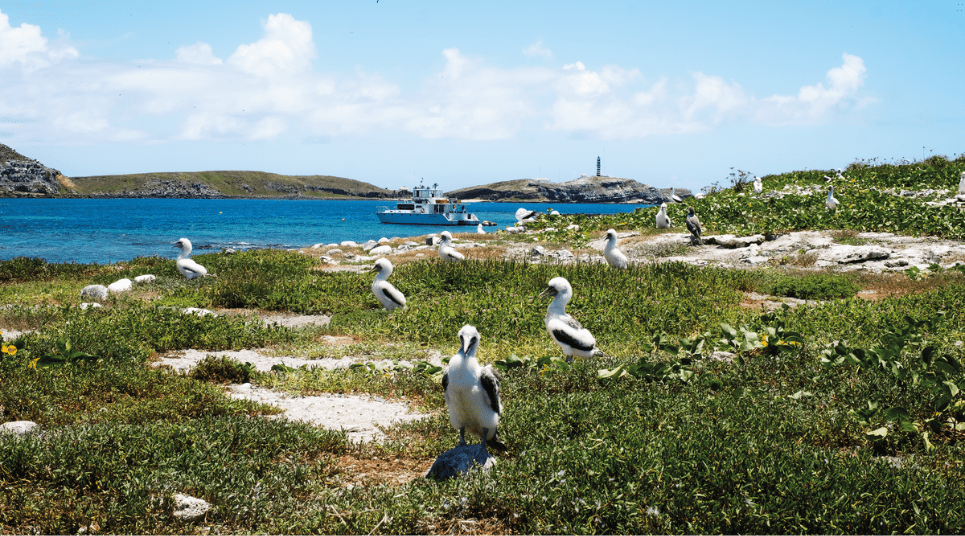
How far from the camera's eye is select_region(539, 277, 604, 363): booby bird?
941 centimetres

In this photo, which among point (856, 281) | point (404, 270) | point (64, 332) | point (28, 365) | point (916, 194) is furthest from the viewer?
point (916, 194)

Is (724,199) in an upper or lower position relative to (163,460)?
upper

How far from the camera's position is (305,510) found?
16.1 feet

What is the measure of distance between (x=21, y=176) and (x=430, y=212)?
160627mm

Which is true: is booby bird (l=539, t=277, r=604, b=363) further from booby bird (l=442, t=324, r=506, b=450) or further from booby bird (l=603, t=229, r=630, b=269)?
booby bird (l=603, t=229, r=630, b=269)

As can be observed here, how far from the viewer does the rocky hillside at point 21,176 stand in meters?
178

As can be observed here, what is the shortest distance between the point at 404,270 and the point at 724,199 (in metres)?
22.3

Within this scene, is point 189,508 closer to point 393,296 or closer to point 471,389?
point 471,389

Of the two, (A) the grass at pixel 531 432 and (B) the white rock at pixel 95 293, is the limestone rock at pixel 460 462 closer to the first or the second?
(A) the grass at pixel 531 432

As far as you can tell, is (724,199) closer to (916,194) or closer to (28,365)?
(916,194)

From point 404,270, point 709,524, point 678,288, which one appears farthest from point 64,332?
point 678,288

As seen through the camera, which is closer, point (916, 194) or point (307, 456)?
A: point (307, 456)

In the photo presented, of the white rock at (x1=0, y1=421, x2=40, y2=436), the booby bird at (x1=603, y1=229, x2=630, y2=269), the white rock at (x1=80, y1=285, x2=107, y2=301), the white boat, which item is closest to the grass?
the white rock at (x1=0, y1=421, x2=40, y2=436)

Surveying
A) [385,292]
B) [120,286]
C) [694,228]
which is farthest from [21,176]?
[385,292]
